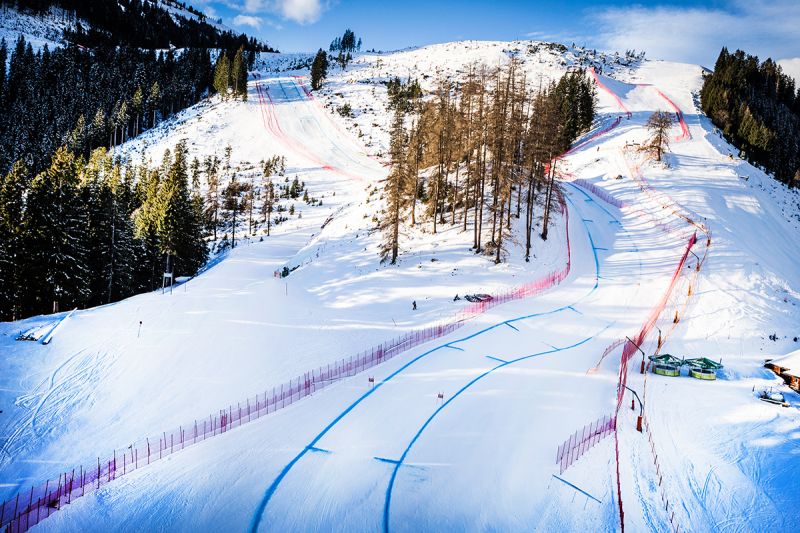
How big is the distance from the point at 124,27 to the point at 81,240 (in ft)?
568

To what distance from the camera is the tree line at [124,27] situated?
141 metres

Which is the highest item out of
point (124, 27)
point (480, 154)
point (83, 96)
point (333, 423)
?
point (124, 27)

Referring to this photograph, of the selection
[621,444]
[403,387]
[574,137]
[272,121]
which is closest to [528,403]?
[621,444]

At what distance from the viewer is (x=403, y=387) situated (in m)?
19.1

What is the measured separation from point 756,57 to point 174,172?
123 meters

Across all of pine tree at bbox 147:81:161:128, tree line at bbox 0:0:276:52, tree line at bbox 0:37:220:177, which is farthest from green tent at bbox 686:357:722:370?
tree line at bbox 0:0:276:52

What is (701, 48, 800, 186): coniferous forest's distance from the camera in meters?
68.6

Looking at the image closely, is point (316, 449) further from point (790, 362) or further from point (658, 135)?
point (658, 135)

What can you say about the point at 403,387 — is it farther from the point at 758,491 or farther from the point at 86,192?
the point at 86,192

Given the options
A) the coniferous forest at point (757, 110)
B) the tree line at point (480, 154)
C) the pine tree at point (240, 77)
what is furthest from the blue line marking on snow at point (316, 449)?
the pine tree at point (240, 77)

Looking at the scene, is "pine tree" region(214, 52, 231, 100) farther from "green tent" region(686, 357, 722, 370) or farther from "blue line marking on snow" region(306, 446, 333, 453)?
"green tent" region(686, 357, 722, 370)

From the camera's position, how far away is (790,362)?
2164 cm

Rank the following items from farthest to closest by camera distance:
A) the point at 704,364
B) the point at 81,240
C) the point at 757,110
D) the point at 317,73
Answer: the point at 317,73
the point at 757,110
the point at 81,240
the point at 704,364

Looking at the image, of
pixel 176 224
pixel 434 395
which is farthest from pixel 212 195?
pixel 434 395
